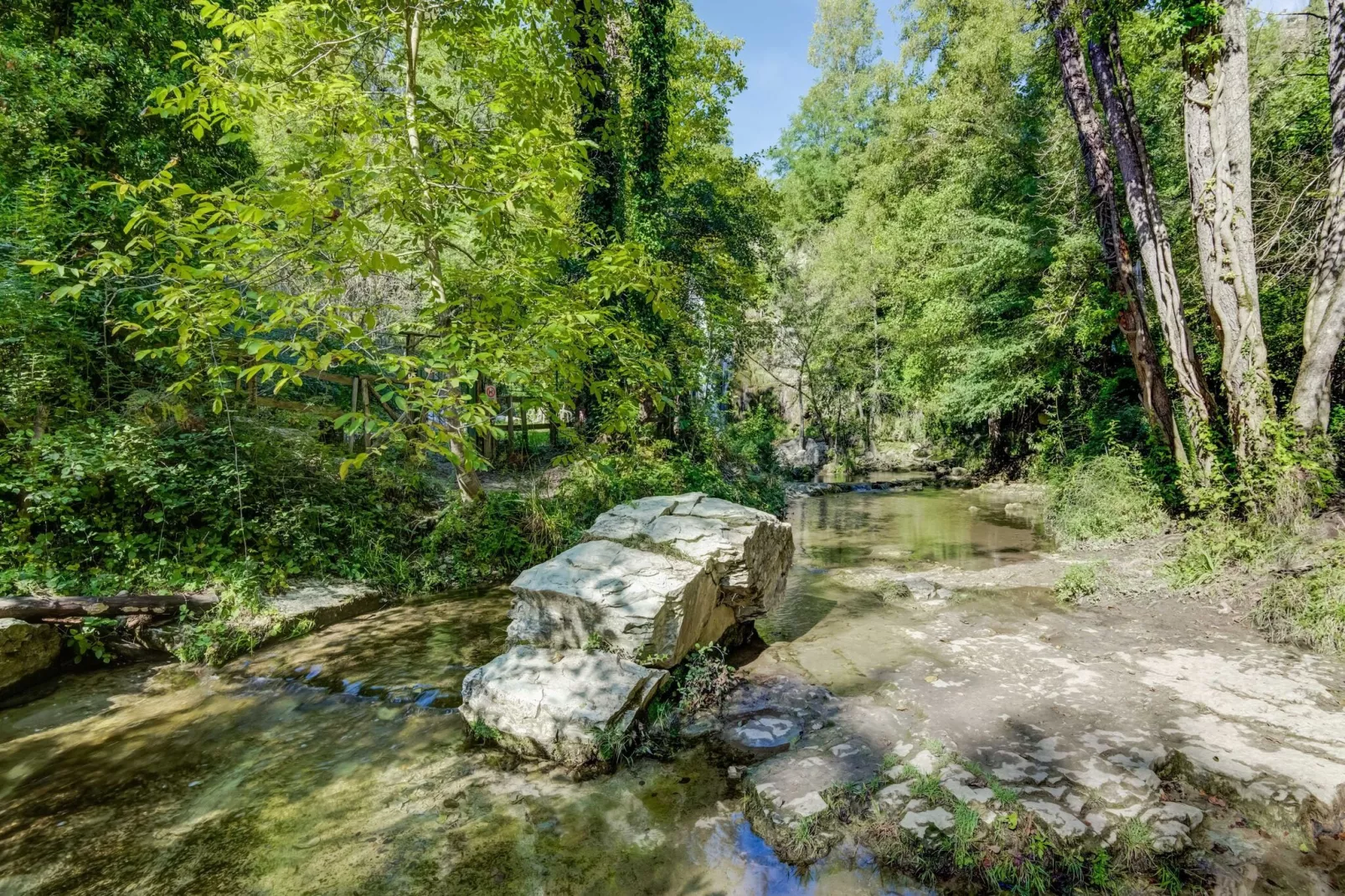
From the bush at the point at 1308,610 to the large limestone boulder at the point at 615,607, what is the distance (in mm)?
4664

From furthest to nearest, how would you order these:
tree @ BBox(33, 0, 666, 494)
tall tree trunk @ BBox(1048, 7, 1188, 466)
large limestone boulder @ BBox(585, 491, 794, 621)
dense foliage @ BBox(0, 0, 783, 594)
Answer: tall tree trunk @ BBox(1048, 7, 1188, 466), large limestone boulder @ BBox(585, 491, 794, 621), dense foliage @ BBox(0, 0, 783, 594), tree @ BBox(33, 0, 666, 494)

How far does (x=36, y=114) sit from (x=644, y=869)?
29.8 ft

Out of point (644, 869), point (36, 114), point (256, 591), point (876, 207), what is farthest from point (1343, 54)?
point (876, 207)

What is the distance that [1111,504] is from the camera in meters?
8.07

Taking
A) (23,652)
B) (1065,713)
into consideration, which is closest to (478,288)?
(23,652)

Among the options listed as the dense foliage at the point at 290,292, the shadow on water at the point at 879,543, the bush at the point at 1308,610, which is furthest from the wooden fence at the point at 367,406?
the bush at the point at 1308,610

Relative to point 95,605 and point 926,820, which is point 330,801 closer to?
point 926,820

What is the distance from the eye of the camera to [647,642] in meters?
3.98

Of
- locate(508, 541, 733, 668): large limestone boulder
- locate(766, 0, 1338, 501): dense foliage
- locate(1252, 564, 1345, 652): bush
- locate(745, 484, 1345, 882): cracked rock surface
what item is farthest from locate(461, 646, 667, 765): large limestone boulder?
locate(766, 0, 1338, 501): dense foliage

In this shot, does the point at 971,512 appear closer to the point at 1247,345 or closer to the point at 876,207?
the point at 1247,345

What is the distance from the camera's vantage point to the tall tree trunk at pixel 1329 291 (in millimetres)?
5621

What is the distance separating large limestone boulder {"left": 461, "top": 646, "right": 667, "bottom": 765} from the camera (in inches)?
134

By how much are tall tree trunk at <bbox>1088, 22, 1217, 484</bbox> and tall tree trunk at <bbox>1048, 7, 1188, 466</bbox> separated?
44 centimetres

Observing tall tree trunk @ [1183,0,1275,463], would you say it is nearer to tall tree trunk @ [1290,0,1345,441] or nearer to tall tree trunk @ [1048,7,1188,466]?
tall tree trunk @ [1290,0,1345,441]
